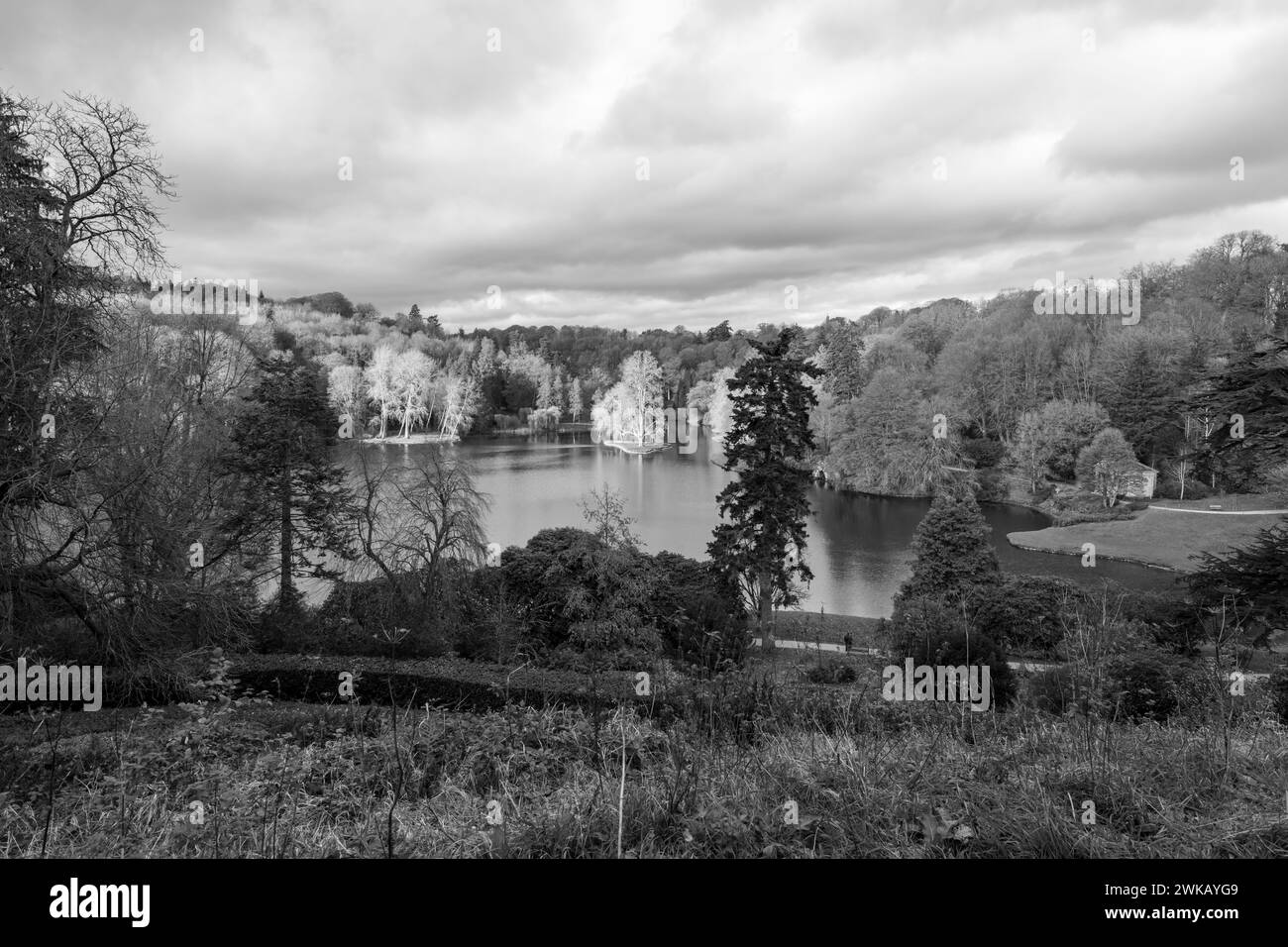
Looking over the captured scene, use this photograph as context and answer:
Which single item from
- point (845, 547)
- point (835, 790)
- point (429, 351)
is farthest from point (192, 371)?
point (429, 351)

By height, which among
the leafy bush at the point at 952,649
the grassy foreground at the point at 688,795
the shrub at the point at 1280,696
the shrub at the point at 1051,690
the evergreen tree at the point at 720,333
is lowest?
the leafy bush at the point at 952,649

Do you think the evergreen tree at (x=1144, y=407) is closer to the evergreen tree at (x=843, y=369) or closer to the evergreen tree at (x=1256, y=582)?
the evergreen tree at (x=843, y=369)

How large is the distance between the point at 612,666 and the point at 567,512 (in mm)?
20183

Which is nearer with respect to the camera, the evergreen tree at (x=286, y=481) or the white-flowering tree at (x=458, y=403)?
the evergreen tree at (x=286, y=481)

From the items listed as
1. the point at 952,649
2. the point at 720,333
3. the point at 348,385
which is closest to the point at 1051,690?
the point at 952,649

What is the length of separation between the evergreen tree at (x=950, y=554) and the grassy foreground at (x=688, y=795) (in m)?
18.0

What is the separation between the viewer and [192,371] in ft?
64.1

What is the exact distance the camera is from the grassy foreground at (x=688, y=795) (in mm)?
2496

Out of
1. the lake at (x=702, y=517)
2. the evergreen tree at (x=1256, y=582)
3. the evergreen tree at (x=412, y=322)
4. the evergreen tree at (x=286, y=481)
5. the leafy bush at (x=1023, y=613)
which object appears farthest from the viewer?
the evergreen tree at (x=412, y=322)

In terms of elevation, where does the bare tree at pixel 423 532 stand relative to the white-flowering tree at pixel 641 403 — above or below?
below

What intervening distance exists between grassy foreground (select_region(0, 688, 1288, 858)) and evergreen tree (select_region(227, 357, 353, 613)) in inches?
563

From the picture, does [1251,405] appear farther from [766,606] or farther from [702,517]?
[702,517]

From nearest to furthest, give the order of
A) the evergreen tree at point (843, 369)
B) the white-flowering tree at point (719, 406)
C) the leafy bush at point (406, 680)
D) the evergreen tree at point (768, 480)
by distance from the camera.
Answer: the leafy bush at point (406, 680) → the evergreen tree at point (768, 480) → the white-flowering tree at point (719, 406) → the evergreen tree at point (843, 369)

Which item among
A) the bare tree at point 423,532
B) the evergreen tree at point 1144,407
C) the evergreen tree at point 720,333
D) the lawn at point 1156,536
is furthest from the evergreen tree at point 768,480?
the evergreen tree at point 720,333
